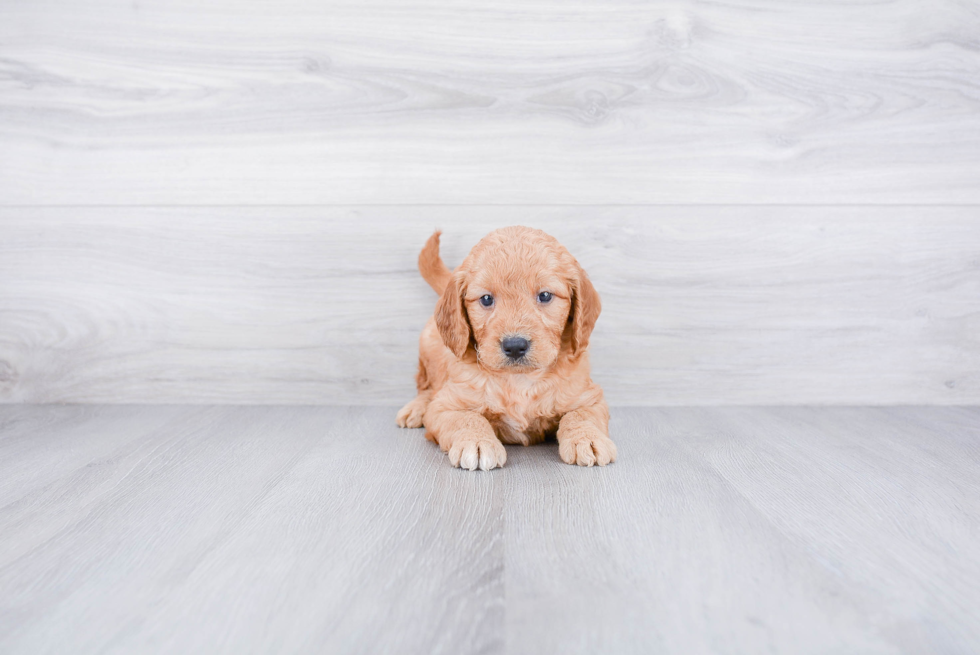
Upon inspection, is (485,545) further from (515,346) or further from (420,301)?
(420,301)

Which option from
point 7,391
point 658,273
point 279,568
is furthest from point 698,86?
point 7,391

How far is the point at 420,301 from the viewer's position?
6.07 feet

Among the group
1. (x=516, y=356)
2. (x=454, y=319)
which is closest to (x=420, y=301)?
(x=454, y=319)

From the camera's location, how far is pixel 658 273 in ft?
6.04

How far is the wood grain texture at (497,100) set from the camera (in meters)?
1.79

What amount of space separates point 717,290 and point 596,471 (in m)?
0.87

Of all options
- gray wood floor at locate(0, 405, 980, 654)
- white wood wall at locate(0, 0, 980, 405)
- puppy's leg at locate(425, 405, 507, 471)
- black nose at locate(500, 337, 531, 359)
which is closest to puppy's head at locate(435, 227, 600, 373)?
black nose at locate(500, 337, 531, 359)

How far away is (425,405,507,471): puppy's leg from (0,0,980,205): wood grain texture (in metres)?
0.73

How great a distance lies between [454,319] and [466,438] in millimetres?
270

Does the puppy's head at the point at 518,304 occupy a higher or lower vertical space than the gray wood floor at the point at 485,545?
higher

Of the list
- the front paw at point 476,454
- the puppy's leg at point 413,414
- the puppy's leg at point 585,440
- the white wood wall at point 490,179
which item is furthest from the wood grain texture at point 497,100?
the front paw at point 476,454

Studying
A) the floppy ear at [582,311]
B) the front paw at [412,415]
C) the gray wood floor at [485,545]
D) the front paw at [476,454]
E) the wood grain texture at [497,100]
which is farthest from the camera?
the wood grain texture at [497,100]

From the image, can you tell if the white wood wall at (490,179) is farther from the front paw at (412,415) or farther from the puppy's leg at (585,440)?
the puppy's leg at (585,440)

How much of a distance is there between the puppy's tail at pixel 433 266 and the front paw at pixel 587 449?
0.58m
